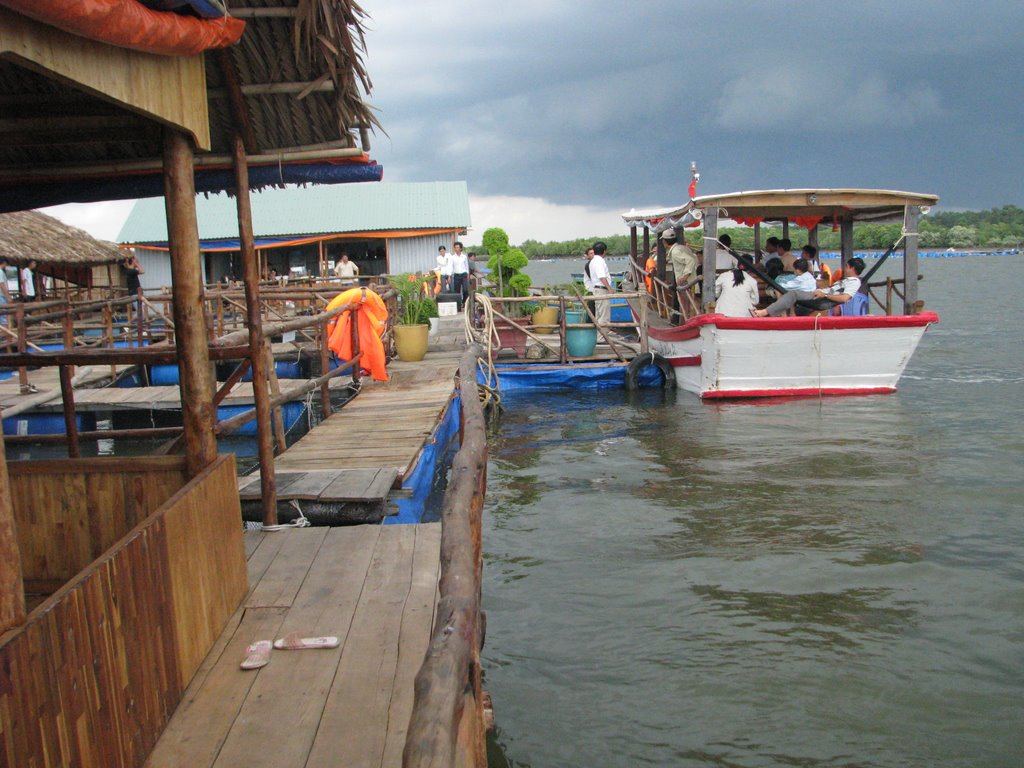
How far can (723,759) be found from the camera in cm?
445

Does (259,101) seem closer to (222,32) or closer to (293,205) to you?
(222,32)

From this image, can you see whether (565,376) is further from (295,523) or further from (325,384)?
(295,523)

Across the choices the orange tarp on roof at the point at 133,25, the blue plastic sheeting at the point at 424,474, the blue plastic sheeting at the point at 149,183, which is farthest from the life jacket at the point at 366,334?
the orange tarp on roof at the point at 133,25

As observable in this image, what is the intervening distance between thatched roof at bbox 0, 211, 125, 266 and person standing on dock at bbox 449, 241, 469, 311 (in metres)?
9.04

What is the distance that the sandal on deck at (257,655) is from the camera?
11.1ft

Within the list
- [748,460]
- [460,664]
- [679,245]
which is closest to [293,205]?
[679,245]

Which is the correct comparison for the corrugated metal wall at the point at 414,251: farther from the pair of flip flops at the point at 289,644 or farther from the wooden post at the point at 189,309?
the pair of flip flops at the point at 289,644

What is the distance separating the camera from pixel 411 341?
1278 cm

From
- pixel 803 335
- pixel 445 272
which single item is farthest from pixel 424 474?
pixel 445 272

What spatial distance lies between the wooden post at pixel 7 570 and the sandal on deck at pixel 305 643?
56.2 inches

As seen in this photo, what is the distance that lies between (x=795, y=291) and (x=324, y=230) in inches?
820

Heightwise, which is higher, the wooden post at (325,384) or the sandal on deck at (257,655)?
the wooden post at (325,384)

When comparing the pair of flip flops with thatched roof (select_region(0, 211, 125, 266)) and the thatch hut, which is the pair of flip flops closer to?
thatched roof (select_region(0, 211, 125, 266))

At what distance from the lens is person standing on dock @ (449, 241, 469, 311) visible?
69.7 feet
